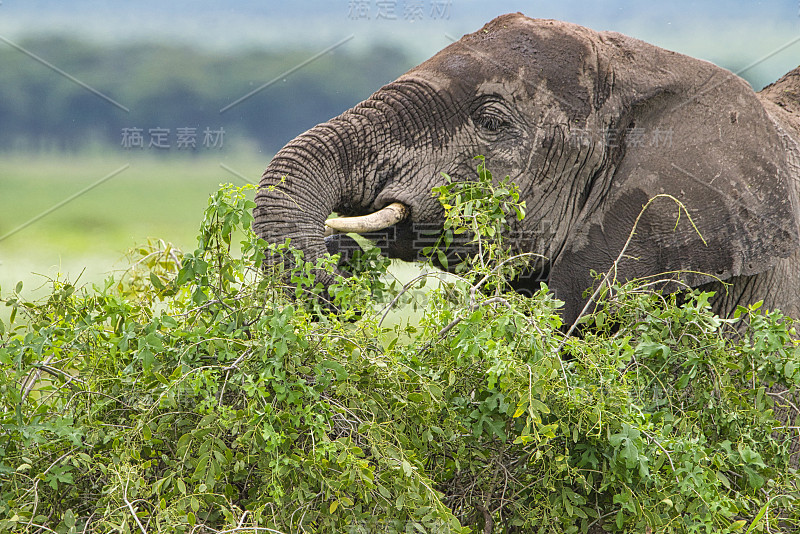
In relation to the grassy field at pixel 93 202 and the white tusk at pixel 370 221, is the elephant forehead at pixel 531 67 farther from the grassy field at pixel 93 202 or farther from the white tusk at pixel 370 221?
the grassy field at pixel 93 202

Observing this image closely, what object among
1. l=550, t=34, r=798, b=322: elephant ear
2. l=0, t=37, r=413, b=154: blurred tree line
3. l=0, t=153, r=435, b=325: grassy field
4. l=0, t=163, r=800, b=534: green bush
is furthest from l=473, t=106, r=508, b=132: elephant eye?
l=0, t=37, r=413, b=154: blurred tree line

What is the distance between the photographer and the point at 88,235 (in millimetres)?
9898

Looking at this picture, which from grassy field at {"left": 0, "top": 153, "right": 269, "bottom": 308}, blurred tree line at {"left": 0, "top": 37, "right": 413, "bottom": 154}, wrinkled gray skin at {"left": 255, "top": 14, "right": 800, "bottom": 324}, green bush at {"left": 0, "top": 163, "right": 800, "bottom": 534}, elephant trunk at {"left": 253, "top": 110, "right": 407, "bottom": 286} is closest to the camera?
green bush at {"left": 0, "top": 163, "right": 800, "bottom": 534}

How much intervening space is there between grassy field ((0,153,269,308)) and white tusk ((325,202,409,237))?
458 centimetres

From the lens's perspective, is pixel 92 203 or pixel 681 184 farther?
pixel 92 203

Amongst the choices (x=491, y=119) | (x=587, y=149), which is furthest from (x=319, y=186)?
(x=587, y=149)

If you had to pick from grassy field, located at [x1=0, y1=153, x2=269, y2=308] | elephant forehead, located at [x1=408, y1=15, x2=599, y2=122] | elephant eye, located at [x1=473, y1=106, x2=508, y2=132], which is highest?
elephant forehead, located at [x1=408, y1=15, x2=599, y2=122]

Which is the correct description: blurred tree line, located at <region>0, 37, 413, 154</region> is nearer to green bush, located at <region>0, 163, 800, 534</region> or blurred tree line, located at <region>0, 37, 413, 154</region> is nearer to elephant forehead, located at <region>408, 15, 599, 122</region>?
elephant forehead, located at <region>408, 15, 599, 122</region>

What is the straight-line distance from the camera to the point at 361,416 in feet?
7.18

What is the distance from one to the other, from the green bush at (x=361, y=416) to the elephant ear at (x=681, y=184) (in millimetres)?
1122

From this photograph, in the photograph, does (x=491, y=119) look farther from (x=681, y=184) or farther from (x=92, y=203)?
(x=92, y=203)

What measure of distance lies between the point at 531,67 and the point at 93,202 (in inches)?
400

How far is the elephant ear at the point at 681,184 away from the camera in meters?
3.66

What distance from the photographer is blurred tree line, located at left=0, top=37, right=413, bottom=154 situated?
42.3ft
